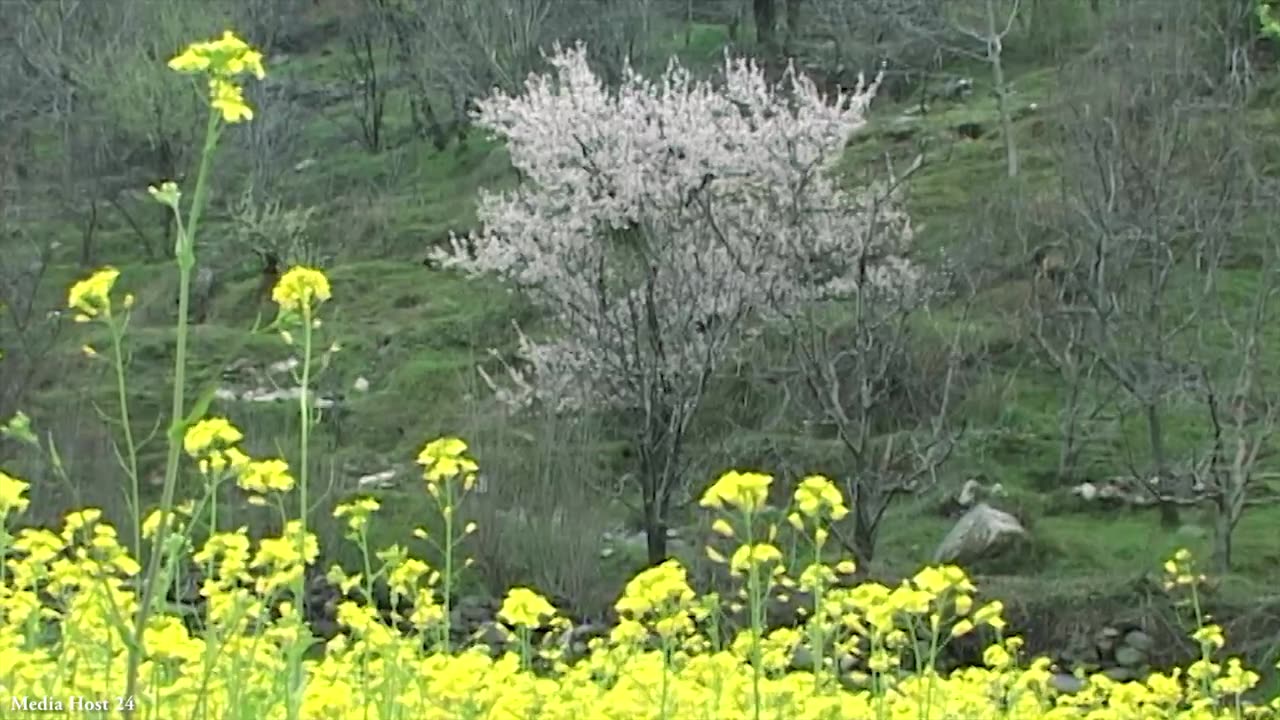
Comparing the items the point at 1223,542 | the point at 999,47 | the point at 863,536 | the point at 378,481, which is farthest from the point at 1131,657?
the point at 999,47

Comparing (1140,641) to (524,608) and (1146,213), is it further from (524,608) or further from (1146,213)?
(524,608)

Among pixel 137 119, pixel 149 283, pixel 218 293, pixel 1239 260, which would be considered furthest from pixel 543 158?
pixel 137 119

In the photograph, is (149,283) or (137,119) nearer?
(149,283)

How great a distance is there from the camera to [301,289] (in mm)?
3381

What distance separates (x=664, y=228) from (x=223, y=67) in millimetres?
13321

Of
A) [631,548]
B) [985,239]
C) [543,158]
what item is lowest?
[631,548]

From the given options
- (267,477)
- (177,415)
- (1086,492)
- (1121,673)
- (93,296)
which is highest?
(93,296)

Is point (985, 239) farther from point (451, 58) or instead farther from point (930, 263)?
point (451, 58)

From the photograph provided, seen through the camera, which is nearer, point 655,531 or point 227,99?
point 227,99

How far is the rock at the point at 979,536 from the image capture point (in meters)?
13.8

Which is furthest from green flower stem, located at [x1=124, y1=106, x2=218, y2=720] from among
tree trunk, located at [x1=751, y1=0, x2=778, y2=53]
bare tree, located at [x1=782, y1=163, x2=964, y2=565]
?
tree trunk, located at [x1=751, y1=0, x2=778, y2=53]

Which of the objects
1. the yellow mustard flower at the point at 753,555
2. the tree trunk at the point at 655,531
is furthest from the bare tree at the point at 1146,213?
the yellow mustard flower at the point at 753,555

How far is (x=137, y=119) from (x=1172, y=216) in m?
21.1

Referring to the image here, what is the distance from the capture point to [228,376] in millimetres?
21484
